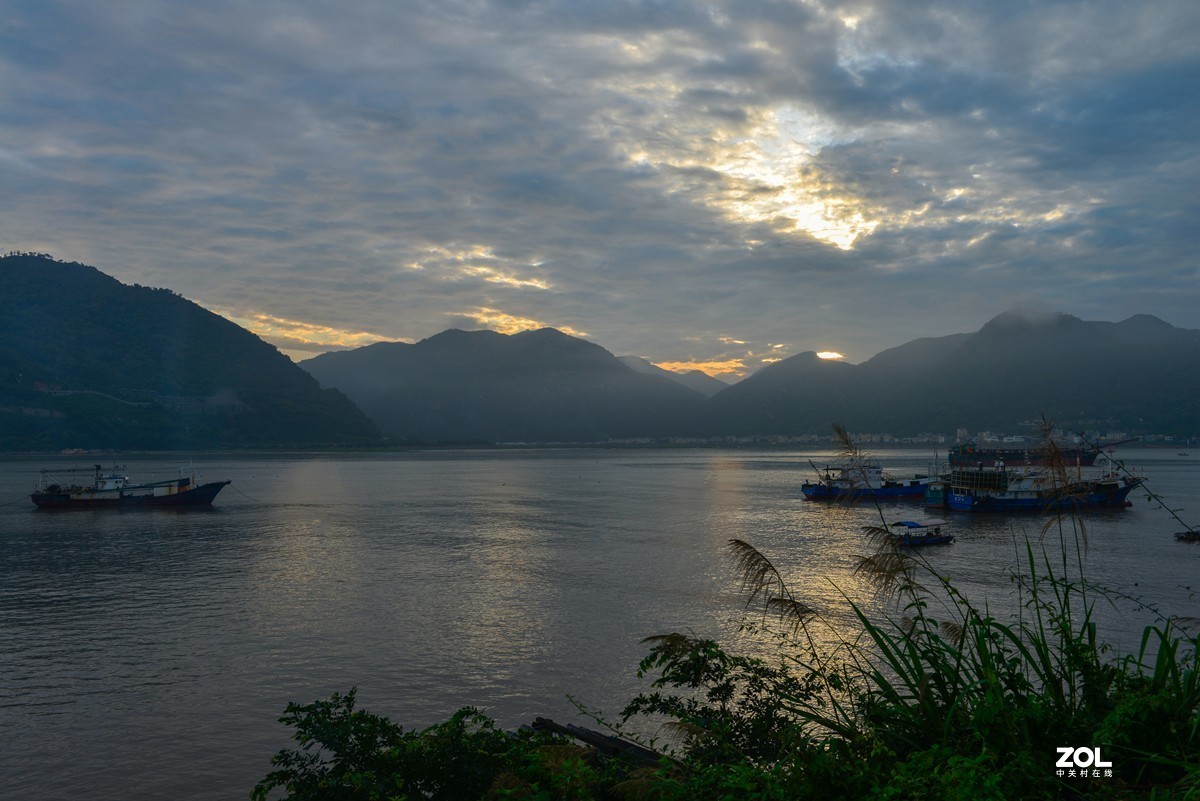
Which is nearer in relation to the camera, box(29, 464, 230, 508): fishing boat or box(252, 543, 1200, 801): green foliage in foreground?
box(252, 543, 1200, 801): green foliage in foreground

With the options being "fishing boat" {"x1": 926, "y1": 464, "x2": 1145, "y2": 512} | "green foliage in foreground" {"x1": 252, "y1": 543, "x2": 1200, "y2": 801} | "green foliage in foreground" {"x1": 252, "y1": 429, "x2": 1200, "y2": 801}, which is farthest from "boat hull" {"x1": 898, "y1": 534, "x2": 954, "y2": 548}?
"green foliage in foreground" {"x1": 252, "y1": 543, "x2": 1200, "y2": 801}

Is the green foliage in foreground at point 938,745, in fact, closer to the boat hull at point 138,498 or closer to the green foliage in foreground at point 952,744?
the green foliage in foreground at point 952,744

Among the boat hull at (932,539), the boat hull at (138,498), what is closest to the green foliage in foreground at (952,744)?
the boat hull at (932,539)

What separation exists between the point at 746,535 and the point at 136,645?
4769 cm

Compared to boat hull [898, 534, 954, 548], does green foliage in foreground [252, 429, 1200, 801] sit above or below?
above

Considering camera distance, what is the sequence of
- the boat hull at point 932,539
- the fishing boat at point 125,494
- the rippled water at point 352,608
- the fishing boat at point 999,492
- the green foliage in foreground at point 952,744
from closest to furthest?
1. the green foliage in foreground at point 952,744
2. the rippled water at point 352,608
3. the boat hull at point 932,539
4. the fishing boat at point 999,492
5. the fishing boat at point 125,494

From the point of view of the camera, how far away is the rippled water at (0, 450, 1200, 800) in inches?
877

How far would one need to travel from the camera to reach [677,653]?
34.5 ft

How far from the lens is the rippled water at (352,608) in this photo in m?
22.3

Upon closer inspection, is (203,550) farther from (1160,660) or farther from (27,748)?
(1160,660)

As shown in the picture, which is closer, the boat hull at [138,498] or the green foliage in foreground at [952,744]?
the green foliage in foreground at [952,744]

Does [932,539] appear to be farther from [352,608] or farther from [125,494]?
[125,494]

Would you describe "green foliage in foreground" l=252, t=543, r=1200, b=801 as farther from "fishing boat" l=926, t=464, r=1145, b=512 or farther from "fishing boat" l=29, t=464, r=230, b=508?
"fishing boat" l=29, t=464, r=230, b=508

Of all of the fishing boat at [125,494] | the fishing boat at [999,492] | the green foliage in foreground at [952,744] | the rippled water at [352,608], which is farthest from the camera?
the fishing boat at [125,494]
